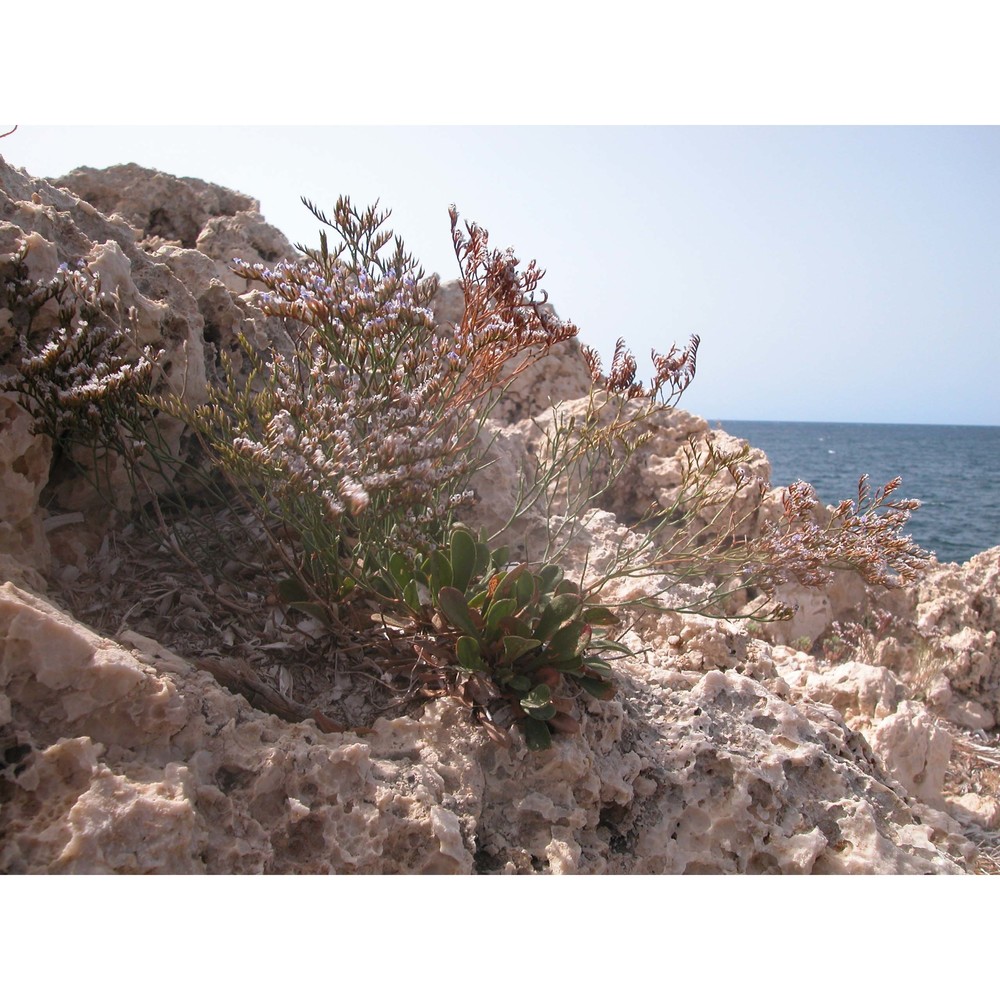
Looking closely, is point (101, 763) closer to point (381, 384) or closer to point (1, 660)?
point (1, 660)

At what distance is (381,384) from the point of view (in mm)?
2805

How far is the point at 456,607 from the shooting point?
8.98 feet

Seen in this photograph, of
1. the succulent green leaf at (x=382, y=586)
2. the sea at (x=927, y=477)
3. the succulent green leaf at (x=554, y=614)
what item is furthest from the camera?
the sea at (x=927, y=477)

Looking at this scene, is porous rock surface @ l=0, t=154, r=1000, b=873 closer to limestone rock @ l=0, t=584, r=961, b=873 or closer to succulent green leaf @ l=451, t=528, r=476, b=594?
limestone rock @ l=0, t=584, r=961, b=873

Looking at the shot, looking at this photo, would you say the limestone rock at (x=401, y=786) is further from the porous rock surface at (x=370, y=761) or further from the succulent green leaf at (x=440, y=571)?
the succulent green leaf at (x=440, y=571)

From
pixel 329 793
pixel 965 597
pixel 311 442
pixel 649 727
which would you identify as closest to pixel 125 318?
pixel 311 442

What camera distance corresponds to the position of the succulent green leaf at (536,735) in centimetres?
268

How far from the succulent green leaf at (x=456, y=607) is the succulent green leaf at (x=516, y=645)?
0.44 ft

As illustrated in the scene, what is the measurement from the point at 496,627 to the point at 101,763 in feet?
4.06

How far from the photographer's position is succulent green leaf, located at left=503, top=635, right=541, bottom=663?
8.77 ft

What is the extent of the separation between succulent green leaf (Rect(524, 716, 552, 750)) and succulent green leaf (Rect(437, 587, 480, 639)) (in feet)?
1.17

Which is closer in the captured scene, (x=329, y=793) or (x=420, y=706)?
(x=329, y=793)

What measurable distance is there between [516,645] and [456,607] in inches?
9.4

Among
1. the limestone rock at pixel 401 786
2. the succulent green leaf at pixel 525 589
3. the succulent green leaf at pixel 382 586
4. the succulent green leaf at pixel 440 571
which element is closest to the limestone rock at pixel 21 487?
the limestone rock at pixel 401 786
